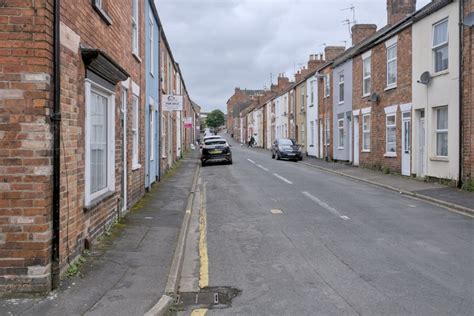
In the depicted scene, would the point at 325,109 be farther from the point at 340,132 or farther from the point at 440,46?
the point at 440,46

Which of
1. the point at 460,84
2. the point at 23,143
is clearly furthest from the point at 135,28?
the point at 460,84

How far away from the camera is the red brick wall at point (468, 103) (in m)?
14.9

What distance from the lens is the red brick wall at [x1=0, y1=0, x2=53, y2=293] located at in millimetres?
5273

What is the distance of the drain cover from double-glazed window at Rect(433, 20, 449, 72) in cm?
1392

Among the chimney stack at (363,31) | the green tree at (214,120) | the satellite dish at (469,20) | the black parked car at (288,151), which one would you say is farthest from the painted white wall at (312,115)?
the green tree at (214,120)

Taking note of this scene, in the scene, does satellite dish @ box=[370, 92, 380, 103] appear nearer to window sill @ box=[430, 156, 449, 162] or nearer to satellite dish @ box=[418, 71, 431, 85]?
satellite dish @ box=[418, 71, 431, 85]

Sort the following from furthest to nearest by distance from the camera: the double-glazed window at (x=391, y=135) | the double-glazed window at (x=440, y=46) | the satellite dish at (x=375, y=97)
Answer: the satellite dish at (x=375, y=97) < the double-glazed window at (x=391, y=135) < the double-glazed window at (x=440, y=46)

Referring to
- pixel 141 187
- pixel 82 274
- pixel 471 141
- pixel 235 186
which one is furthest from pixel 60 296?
pixel 471 141

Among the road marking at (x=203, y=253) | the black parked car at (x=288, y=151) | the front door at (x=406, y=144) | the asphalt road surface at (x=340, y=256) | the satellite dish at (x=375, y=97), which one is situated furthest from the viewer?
the black parked car at (x=288, y=151)

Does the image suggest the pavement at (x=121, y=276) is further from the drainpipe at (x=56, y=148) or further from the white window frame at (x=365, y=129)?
the white window frame at (x=365, y=129)

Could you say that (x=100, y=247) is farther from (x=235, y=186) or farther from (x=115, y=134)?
(x=235, y=186)

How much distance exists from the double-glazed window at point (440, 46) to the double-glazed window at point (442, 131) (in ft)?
4.95

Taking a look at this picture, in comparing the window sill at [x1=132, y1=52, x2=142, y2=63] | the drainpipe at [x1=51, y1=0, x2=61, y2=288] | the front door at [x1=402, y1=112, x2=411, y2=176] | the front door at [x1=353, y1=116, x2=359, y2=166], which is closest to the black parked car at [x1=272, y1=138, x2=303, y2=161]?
the front door at [x1=353, y1=116, x2=359, y2=166]

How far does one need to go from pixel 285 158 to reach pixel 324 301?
94.0ft
